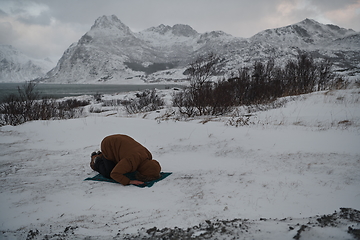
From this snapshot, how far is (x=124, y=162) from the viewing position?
2.98 meters

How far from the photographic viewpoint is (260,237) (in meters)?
1.66

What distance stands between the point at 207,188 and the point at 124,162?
144 centimetres

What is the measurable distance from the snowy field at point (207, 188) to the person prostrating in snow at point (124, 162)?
219 millimetres

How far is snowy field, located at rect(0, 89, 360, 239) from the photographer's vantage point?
76.0 inches

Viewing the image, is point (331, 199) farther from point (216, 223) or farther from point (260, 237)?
point (216, 223)

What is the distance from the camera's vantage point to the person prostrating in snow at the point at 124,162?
9.86 ft

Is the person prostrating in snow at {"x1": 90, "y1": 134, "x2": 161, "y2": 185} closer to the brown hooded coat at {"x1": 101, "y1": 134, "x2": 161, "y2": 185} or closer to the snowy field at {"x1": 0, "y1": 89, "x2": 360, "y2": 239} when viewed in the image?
the brown hooded coat at {"x1": 101, "y1": 134, "x2": 161, "y2": 185}

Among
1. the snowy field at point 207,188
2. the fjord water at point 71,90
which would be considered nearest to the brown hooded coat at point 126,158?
the snowy field at point 207,188

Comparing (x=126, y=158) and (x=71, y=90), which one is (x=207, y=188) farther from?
(x=71, y=90)

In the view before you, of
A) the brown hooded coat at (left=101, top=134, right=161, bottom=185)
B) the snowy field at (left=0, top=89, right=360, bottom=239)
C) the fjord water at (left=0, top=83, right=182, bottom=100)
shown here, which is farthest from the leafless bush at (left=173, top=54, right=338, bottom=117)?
the fjord water at (left=0, top=83, right=182, bottom=100)

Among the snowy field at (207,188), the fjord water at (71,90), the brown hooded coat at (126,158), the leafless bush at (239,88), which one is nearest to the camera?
the snowy field at (207,188)

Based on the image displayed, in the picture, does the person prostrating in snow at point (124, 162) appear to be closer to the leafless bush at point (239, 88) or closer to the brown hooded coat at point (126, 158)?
the brown hooded coat at point (126, 158)

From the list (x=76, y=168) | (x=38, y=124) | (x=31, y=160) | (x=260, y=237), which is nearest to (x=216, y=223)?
(x=260, y=237)

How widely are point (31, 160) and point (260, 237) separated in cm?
508
